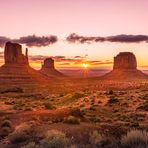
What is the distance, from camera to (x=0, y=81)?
130125 mm

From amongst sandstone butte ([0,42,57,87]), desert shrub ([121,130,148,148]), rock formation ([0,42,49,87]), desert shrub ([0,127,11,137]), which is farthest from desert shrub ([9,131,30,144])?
rock formation ([0,42,49,87])

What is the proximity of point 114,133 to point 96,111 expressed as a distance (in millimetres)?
15755

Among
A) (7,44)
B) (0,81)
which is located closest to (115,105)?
(0,81)

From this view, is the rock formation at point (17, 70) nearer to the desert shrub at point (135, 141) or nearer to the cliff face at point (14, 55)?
the cliff face at point (14, 55)

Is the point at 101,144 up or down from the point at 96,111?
up

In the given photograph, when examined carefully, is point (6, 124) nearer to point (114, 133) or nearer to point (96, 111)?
point (114, 133)

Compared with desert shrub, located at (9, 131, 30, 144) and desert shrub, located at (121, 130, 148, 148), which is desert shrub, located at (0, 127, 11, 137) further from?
desert shrub, located at (121, 130, 148, 148)

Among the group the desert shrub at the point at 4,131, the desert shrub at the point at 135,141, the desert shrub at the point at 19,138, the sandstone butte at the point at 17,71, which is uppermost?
the desert shrub at the point at 135,141

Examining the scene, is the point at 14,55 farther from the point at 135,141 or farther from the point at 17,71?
the point at 135,141

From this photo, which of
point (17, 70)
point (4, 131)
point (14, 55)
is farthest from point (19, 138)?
point (14, 55)

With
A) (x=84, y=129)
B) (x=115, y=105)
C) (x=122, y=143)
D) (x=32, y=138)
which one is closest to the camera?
(x=122, y=143)

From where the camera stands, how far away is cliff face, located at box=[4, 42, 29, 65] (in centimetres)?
17288

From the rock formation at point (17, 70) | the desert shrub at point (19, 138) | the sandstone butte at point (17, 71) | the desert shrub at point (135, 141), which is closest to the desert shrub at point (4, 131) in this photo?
the desert shrub at point (19, 138)

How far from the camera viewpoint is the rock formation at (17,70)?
138 meters
